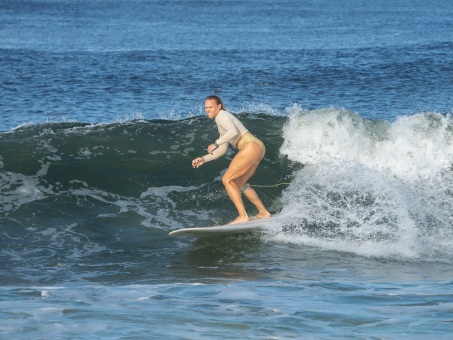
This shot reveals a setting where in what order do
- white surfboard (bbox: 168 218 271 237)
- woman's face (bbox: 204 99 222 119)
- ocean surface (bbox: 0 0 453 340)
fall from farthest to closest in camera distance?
white surfboard (bbox: 168 218 271 237)
woman's face (bbox: 204 99 222 119)
ocean surface (bbox: 0 0 453 340)

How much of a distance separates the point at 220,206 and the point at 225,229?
2116 mm

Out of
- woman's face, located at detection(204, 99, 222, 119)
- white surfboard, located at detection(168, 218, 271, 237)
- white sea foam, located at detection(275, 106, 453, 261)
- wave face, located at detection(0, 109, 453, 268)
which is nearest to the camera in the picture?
woman's face, located at detection(204, 99, 222, 119)

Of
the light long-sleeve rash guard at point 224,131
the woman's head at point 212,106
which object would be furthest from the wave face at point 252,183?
the woman's head at point 212,106

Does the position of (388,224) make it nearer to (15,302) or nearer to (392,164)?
(392,164)

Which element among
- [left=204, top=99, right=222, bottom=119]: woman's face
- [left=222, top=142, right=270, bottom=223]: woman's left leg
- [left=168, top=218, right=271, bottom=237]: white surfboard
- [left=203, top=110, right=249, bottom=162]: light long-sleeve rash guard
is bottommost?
[left=168, top=218, right=271, bottom=237]: white surfboard

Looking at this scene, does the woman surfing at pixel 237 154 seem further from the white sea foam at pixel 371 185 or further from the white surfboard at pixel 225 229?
the white sea foam at pixel 371 185

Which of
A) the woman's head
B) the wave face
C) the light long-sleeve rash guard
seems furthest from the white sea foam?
the woman's head

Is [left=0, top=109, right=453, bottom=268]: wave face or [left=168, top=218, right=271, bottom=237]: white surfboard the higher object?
[left=0, top=109, right=453, bottom=268]: wave face

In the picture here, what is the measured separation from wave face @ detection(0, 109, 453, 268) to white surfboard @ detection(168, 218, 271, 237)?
0.29 metres

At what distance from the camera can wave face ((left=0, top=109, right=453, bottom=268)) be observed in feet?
40.2

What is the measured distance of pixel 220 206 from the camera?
14102mm

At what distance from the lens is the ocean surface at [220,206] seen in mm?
8344

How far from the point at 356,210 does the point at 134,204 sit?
3581mm

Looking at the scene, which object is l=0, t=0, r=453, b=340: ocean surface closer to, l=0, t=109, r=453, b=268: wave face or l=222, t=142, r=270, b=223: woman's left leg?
l=0, t=109, r=453, b=268: wave face
